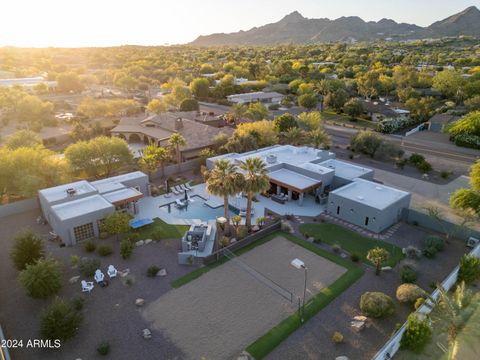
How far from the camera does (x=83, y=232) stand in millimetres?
33781

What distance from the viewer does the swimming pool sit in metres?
39.3

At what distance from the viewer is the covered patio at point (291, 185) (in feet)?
135

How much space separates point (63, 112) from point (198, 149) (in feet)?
192

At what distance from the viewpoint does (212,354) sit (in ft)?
70.1

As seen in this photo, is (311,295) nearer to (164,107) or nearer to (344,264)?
(344,264)

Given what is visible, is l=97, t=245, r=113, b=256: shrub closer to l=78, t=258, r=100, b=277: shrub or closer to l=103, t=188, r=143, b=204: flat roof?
l=78, t=258, r=100, b=277: shrub

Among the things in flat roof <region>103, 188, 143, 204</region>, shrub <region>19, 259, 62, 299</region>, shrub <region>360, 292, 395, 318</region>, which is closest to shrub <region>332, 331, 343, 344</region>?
shrub <region>360, 292, 395, 318</region>

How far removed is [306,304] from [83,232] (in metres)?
22.9

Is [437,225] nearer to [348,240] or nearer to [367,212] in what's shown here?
[367,212]

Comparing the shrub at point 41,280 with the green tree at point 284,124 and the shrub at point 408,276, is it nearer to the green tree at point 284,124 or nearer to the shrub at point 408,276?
the shrub at point 408,276

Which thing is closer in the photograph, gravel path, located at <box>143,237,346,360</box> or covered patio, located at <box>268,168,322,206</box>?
gravel path, located at <box>143,237,346,360</box>

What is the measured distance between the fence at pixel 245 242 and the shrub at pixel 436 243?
14.6m

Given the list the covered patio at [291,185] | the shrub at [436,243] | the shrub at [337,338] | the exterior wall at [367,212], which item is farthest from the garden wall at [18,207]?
the shrub at [436,243]

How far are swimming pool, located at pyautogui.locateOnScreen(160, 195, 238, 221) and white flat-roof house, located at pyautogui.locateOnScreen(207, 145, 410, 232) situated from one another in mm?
7786
